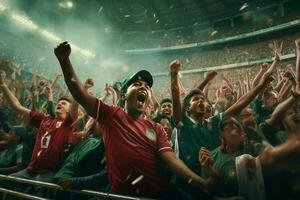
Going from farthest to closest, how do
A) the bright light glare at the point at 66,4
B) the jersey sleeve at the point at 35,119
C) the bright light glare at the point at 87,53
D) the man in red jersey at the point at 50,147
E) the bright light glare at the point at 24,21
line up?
the bright light glare at the point at 87,53, the bright light glare at the point at 66,4, the bright light glare at the point at 24,21, the jersey sleeve at the point at 35,119, the man in red jersey at the point at 50,147

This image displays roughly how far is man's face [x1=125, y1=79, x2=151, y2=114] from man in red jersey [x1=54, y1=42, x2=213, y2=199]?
1 cm

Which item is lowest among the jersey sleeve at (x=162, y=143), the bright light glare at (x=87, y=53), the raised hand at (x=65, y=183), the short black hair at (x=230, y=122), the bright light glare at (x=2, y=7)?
the raised hand at (x=65, y=183)

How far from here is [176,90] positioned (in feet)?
9.37

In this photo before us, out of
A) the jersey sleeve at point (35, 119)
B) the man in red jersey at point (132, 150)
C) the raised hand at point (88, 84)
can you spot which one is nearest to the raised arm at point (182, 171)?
the man in red jersey at point (132, 150)

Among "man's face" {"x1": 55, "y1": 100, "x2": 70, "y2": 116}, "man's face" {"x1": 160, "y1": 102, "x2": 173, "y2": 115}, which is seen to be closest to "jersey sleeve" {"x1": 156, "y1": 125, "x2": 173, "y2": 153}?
"man's face" {"x1": 160, "y1": 102, "x2": 173, "y2": 115}

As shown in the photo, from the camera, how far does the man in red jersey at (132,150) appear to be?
238 centimetres

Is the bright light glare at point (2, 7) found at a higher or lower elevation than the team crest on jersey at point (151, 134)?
higher

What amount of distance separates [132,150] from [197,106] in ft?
3.47

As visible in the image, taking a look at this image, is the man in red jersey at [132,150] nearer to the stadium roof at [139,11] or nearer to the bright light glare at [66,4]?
the stadium roof at [139,11]

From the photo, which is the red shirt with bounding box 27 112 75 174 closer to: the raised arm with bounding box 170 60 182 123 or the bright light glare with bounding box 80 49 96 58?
the raised arm with bounding box 170 60 182 123

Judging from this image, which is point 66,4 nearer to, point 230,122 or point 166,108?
point 166,108

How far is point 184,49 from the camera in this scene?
28.3 meters

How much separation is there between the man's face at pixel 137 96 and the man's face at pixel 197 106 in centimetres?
58

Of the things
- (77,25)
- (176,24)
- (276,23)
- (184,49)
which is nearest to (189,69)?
(184,49)
